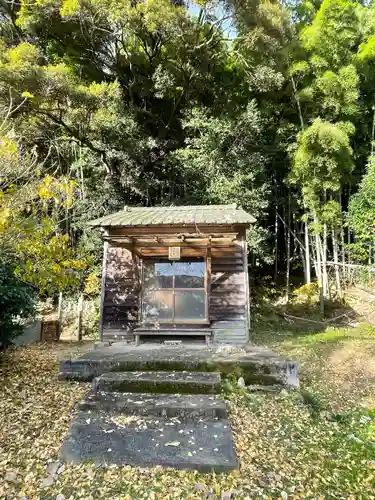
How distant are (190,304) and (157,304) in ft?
2.15

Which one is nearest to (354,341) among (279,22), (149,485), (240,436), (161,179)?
(240,436)

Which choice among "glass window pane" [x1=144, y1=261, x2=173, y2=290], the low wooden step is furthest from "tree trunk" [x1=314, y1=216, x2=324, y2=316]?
"glass window pane" [x1=144, y1=261, x2=173, y2=290]

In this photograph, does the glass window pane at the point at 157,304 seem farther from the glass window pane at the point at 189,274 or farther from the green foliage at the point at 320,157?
the green foliage at the point at 320,157

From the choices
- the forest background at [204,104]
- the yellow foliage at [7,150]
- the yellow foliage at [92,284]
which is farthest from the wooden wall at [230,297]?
the yellow foliage at [92,284]

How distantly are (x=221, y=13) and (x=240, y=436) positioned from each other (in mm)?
10766

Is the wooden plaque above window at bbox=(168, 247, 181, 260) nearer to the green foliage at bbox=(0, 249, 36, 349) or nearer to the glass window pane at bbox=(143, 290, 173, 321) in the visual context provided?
the glass window pane at bbox=(143, 290, 173, 321)

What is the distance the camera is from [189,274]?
6043mm

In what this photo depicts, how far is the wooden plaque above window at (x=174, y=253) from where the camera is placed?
18.3 ft

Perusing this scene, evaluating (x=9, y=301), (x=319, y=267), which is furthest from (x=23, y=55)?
(x=319, y=267)

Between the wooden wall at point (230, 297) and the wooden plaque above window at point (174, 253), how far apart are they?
2.74 feet

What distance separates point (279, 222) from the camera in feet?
42.2

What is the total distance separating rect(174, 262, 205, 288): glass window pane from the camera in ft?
19.7

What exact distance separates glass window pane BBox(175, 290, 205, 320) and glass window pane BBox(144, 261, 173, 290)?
0.33 m

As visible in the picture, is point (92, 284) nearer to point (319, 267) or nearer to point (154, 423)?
point (154, 423)
